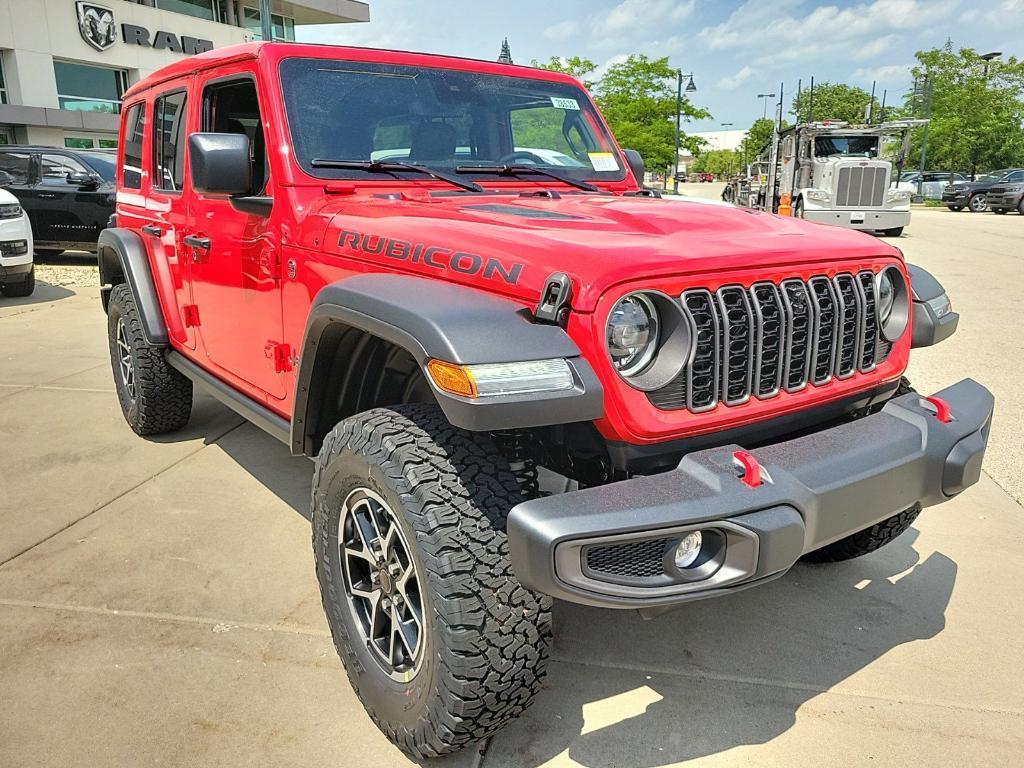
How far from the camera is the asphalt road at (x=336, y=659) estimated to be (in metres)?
2.23

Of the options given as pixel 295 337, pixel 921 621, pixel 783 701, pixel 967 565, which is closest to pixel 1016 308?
pixel 967 565

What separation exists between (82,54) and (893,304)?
Result: 3082cm

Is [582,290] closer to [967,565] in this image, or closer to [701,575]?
[701,575]

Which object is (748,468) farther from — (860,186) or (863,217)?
(860,186)

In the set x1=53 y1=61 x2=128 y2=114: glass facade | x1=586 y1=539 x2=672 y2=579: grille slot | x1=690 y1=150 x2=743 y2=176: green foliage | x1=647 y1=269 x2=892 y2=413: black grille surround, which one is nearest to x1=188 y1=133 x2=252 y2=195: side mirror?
x1=647 y1=269 x2=892 y2=413: black grille surround

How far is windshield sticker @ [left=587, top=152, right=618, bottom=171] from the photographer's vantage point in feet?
11.7

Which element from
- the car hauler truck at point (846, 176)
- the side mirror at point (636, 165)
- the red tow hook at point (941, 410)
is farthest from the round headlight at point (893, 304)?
the car hauler truck at point (846, 176)

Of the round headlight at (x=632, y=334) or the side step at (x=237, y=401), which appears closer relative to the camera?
the round headlight at (x=632, y=334)

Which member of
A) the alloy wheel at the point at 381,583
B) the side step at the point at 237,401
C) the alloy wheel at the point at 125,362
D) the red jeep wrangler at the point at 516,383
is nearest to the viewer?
the red jeep wrangler at the point at 516,383

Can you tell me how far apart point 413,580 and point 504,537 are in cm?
39

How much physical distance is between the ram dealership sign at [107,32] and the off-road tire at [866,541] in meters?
29.4

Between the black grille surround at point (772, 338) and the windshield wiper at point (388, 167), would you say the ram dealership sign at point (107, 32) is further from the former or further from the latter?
the black grille surround at point (772, 338)

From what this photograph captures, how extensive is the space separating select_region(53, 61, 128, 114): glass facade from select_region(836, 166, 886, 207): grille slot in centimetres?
2248

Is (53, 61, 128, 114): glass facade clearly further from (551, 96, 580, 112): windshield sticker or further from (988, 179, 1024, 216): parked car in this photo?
(988, 179, 1024, 216): parked car
